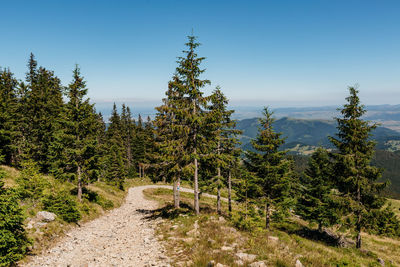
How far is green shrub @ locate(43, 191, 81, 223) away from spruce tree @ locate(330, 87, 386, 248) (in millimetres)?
23741

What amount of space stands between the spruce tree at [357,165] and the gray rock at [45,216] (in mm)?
24094

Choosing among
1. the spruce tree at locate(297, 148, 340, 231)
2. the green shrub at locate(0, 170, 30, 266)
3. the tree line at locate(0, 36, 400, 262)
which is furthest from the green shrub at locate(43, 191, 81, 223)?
the spruce tree at locate(297, 148, 340, 231)

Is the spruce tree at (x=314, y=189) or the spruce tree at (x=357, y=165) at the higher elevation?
the spruce tree at (x=357, y=165)

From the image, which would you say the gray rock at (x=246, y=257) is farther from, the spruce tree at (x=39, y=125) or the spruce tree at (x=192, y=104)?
the spruce tree at (x=39, y=125)

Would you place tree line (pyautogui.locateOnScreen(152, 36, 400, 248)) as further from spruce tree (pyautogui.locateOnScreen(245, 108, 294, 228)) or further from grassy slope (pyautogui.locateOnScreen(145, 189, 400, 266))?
grassy slope (pyautogui.locateOnScreen(145, 189, 400, 266))

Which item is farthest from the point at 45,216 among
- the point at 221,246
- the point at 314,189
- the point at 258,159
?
the point at 314,189

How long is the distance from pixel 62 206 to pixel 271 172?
1905 cm

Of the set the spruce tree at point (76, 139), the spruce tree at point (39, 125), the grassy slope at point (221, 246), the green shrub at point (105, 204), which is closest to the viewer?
the grassy slope at point (221, 246)

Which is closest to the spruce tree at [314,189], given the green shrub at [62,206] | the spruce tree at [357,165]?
the spruce tree at [357,165]

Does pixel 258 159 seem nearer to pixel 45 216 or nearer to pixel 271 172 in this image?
pixel 271 172

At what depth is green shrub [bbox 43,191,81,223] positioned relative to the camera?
1636 centimetres

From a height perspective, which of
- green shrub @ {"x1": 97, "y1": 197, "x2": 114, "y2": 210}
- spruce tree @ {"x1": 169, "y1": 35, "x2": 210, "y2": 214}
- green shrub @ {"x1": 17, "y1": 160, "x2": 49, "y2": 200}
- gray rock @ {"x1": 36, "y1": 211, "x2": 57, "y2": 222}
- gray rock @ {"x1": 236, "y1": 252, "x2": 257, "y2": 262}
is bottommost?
green shrub @ {"x1": 97, "y1": 197, "x2": 114, "y2": 210}

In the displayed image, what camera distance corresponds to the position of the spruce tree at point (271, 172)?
21.5 metres

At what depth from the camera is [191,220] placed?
15.7m
